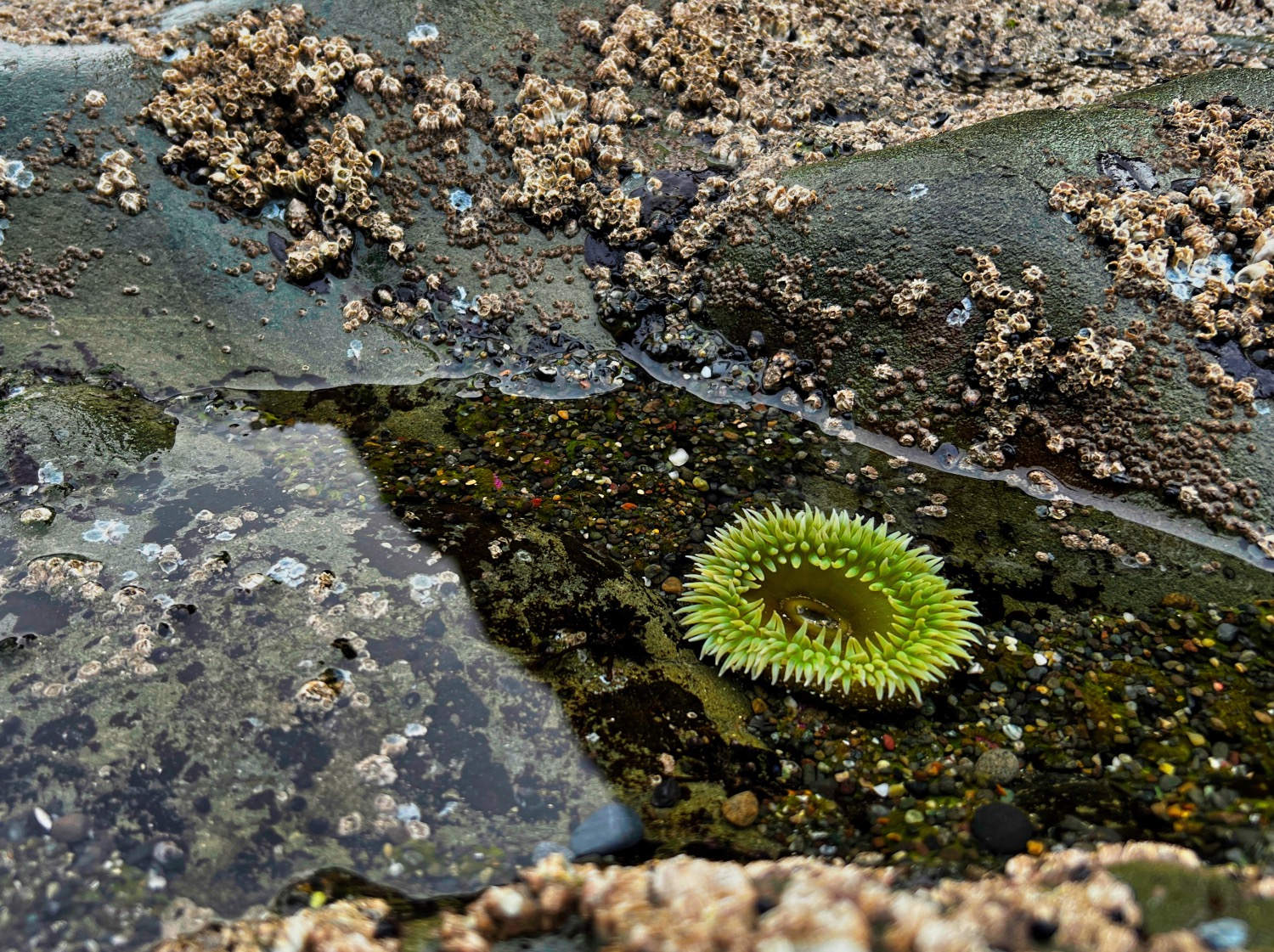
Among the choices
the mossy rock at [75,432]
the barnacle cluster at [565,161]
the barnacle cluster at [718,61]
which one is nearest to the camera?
the mossy rock at [75,432]

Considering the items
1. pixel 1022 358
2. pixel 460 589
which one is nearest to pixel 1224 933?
pixel 460 589

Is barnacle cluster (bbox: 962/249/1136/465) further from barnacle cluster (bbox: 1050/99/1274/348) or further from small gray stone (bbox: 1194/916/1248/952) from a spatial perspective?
small gray stone (bbox: 1194/916/1248/952)

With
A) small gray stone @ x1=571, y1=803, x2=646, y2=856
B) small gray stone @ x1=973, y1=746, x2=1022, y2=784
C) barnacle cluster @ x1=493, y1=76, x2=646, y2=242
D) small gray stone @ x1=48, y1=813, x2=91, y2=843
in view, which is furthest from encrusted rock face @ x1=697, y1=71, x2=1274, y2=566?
small gray stone @ x1=48, y1=813, x2=91, y2=843

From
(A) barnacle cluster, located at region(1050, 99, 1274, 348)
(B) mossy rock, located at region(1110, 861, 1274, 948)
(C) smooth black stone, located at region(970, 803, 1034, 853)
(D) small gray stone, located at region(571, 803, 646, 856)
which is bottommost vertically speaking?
(D) small gray stone, located at region(571, 803, 646, 856)

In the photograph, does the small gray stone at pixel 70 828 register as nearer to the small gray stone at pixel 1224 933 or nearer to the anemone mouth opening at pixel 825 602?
the anemone mouth opening at pixel 825 602

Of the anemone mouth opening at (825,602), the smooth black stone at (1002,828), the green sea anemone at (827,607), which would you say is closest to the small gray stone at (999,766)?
the smooth black stone at (1002,828)
